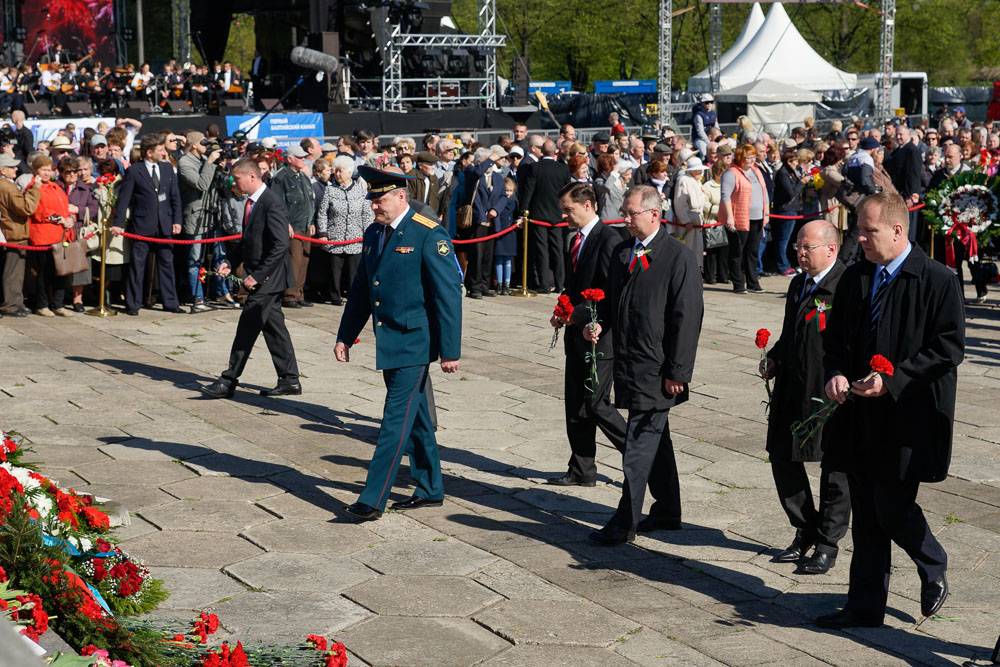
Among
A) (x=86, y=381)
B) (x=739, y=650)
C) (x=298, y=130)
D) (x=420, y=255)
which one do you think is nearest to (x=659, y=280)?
(x=420, y=255)

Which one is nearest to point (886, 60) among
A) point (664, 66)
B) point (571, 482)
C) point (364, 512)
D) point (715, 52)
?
point (715, 52)

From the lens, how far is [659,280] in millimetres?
5895

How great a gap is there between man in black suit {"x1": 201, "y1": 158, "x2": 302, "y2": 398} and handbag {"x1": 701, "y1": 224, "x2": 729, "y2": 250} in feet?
21.4

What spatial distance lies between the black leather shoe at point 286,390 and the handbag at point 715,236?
6.62 m

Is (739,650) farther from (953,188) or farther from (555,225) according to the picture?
(555,225)

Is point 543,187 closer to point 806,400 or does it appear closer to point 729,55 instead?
point 806,400

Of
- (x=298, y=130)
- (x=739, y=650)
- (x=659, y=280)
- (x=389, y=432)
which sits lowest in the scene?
(x=739, y=650)

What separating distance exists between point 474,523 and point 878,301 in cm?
256

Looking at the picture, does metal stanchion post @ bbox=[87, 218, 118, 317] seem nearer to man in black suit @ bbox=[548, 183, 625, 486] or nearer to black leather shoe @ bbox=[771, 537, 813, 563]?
man in black suit @ bbox=[548, 183, 625, 486]

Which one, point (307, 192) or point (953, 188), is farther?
point (307, 192)

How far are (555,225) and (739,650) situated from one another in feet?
31.8

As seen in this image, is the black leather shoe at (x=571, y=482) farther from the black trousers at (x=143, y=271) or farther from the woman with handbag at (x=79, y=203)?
the woman with handbag at (x=79, y=203)

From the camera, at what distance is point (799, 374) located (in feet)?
18.3

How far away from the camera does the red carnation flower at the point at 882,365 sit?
14.8 ft
